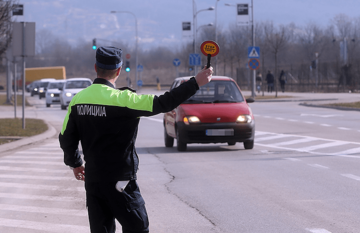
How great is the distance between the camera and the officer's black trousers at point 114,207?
4.04 m

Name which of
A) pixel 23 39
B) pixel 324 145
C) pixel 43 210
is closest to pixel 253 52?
pixel 23 39

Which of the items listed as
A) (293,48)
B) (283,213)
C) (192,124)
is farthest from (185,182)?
(293,48)

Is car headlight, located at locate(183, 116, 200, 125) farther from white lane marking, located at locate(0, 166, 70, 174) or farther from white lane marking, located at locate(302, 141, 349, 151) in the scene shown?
white lane marking, located at locate(0, 166, 70, 174)

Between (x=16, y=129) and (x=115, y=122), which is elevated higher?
(x=115, y=122)

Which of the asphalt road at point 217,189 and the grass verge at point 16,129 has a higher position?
the grass verge at point 16,129

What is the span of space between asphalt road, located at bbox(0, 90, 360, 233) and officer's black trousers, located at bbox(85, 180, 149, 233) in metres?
2.28

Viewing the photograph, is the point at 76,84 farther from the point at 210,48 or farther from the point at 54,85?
the point at 210,48

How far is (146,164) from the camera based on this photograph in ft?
38.8

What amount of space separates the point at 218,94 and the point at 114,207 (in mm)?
10516

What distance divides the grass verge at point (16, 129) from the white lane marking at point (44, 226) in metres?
9.22

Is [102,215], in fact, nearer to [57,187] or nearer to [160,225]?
[160,225]

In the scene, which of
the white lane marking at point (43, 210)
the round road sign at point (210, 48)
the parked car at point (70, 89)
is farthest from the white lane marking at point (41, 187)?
the parked car at point (70, 89)

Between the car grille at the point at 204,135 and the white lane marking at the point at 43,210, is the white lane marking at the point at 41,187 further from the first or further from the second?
the car grille at the point at 204,135

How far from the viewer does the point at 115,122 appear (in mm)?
4074
